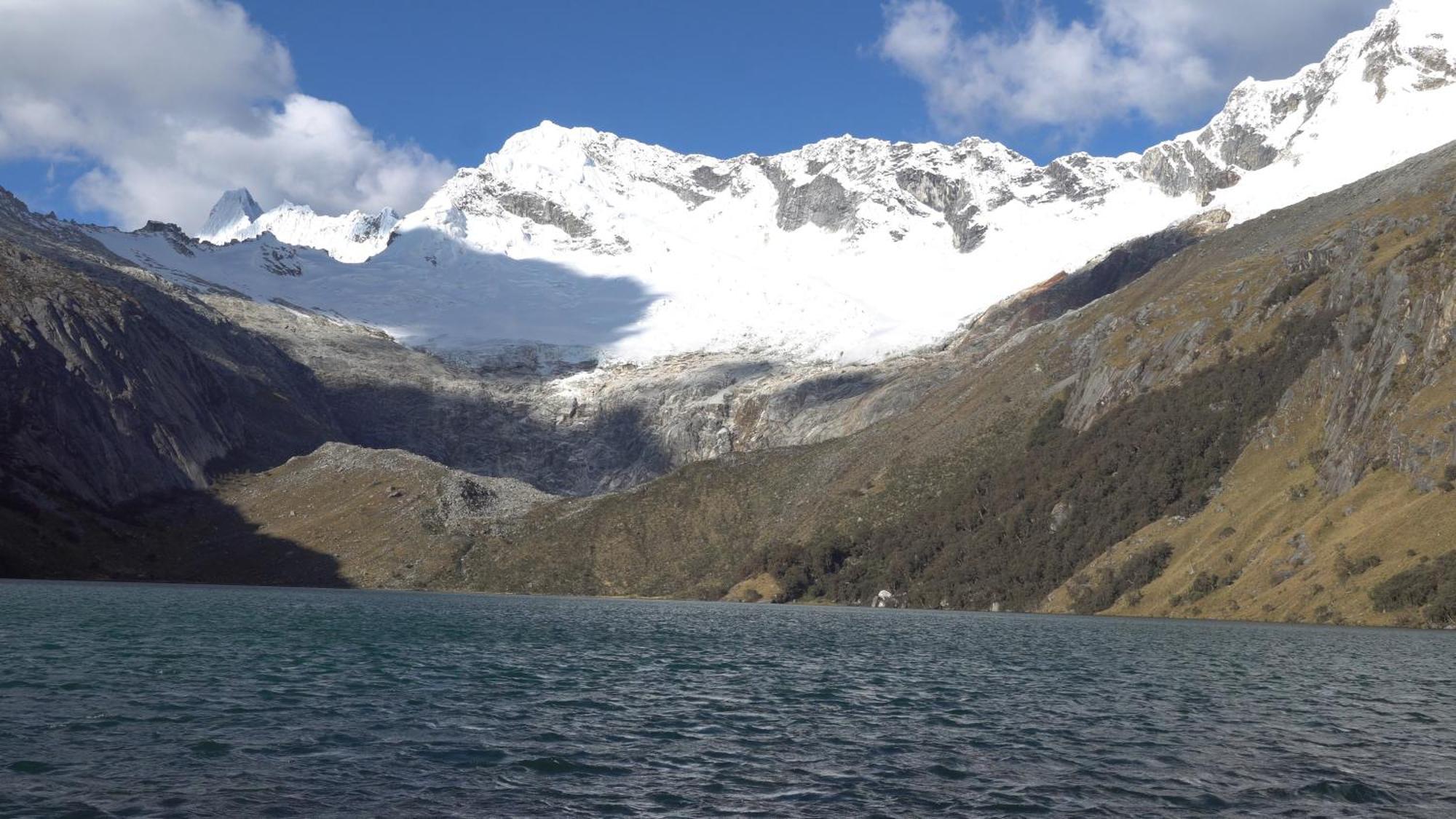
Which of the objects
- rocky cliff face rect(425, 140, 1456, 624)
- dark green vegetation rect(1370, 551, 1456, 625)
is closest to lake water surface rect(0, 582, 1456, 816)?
dark green vegetation rect(1370, 551, 1456, 625)

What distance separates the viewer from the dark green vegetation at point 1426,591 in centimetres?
11231

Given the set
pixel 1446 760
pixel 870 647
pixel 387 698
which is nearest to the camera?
pixel 1446 760

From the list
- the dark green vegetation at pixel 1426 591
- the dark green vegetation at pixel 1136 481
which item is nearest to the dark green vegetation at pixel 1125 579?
the dark green vegetation at pixel 1136 481

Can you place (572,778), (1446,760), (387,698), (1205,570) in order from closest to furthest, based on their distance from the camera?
1. (572,778)
2. (1446,760)
3. (387,698)
4. (1205,570)

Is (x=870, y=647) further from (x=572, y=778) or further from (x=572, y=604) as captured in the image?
(x=572, y=604)

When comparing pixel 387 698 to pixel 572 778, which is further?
pixel 387 698

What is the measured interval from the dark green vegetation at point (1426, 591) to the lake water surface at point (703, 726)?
20269 millimetres

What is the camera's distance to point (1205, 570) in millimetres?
147250

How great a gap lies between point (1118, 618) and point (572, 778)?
409 ft

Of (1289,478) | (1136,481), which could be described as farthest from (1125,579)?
(1136,481)

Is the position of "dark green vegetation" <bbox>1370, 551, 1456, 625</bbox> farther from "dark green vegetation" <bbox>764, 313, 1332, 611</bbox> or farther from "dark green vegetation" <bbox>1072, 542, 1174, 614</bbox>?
"dark green vegetation" <bbox>764, 313, 1332, 611</bbox>

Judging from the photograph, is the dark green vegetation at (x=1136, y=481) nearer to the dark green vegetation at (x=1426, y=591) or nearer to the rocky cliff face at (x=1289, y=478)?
the rocky cliff face at (x=1289, y=478)

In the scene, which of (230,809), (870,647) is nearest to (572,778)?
(230,809)

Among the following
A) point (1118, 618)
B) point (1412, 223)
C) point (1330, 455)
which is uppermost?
point (1412, 223)
